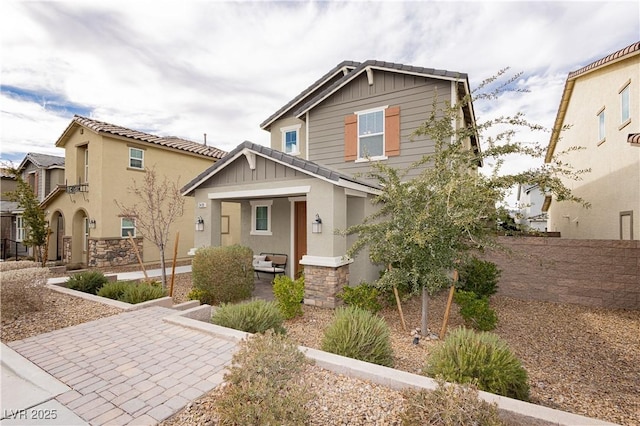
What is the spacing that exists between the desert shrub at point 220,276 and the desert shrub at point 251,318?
2371 mm

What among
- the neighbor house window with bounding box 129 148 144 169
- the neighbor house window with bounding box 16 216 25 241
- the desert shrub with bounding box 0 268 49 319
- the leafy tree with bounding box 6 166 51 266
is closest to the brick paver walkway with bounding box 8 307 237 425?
the desert shrub with bounding box 0 268 49 319

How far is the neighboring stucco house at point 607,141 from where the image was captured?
8391mm

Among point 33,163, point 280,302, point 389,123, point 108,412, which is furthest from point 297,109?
point 33,163

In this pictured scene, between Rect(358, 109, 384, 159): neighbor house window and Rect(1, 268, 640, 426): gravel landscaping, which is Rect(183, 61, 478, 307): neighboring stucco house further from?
Rect(1, 268, 640, 426): gravel landscaping

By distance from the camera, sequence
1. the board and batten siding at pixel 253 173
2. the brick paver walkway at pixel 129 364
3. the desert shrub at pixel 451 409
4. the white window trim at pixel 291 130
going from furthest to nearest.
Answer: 1. the white window trim at pixel 291 130
2. the board and batten siding at pixel 253 173
3. the brick paver walkway at pixel 129 364
4. the desert shrub at pixel 451 409

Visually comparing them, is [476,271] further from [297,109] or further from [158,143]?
[158,143]

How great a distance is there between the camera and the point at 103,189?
44.4 ft

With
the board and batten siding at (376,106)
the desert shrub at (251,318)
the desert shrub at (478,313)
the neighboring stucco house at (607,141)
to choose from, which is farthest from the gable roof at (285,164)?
the neighboring stucco house at (607,141)

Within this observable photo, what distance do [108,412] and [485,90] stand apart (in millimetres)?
8277

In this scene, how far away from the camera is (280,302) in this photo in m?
6.43

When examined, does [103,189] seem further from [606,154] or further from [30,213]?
[606,154]

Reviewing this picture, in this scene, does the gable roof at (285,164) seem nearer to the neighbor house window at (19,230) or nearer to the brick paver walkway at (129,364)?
the brick paver walkway at (129,364)

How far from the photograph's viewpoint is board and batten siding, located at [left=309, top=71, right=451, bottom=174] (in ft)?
30.6

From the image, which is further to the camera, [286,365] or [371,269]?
[371,269]
